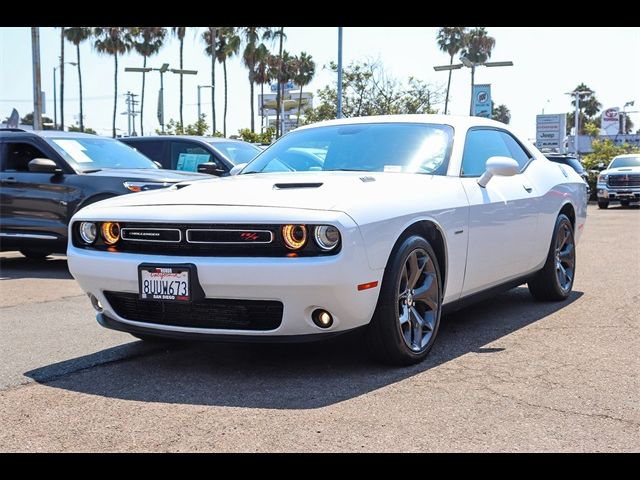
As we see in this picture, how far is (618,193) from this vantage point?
24.4 meters

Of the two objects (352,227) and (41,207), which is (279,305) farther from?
(41,207)

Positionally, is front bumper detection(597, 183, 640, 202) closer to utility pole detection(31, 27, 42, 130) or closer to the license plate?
utility pole detection(31, 27, 42, 130)

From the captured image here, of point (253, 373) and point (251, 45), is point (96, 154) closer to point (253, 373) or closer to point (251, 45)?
point (253, 373)

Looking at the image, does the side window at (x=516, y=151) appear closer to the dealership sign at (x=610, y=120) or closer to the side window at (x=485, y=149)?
the side window at (x=485, y=149)

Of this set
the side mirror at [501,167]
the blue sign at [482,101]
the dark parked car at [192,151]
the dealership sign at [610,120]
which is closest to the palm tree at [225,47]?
the blue sign at [482,101]

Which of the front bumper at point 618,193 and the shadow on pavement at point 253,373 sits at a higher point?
the shadow on pavement at point 253,373

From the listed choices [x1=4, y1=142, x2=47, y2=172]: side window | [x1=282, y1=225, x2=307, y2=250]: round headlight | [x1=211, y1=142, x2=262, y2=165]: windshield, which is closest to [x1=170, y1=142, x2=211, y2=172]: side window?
[x1=211, y1=142, x2=262, y2=165]: windshield

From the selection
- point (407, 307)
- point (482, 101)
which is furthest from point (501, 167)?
point (482, 101)

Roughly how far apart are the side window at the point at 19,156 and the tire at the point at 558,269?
6114 mm

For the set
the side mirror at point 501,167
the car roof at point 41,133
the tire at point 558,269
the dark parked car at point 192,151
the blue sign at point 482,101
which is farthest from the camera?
the blue sign at point 482,101

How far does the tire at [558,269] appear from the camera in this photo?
22.3 feet

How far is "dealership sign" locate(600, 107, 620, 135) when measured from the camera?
10513cm

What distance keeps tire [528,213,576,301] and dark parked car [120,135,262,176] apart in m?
5.63

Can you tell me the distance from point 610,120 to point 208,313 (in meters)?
109
